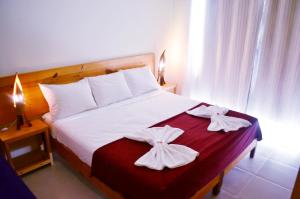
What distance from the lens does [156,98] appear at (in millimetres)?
3041

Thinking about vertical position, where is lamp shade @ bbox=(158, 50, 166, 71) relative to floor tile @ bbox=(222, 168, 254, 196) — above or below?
above

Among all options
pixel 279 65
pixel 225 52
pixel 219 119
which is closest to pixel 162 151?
pixel 219 119

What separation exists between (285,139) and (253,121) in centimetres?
100

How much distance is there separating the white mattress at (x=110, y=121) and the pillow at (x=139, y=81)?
11 cm

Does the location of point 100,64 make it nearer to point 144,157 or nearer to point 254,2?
point 144,157

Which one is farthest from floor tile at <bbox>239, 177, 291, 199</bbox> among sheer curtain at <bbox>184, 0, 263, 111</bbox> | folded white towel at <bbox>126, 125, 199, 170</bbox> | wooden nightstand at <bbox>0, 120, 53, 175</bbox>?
wooden nightstand at <bbox>0, 120, 53, 175</bbox>

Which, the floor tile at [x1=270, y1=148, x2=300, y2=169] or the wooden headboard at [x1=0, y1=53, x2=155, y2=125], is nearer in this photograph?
the wooden headboard at [x1=0, y1=53, x2=155, y2=125]

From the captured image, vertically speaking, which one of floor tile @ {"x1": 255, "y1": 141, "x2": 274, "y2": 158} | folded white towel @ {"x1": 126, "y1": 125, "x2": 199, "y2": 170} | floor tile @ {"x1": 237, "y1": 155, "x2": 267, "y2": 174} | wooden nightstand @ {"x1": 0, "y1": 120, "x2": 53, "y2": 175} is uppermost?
folded white towel @ {"x1": 126, "y1": 125, "x2": 199, "y2": 170}

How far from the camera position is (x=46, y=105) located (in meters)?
2.53

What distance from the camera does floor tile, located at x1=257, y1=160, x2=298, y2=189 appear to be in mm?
2258

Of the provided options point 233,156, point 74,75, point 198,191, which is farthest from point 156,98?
point 198,191

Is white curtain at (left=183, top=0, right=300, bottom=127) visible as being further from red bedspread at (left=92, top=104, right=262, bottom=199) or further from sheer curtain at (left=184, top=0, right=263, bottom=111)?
red bedspread at (left=92, top=104, right=262, bottom=199)

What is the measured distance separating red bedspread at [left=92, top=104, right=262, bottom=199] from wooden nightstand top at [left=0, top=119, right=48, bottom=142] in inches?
30.2

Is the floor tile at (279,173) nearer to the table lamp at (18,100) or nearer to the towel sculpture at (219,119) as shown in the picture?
the towel sculpture at (219,119)
